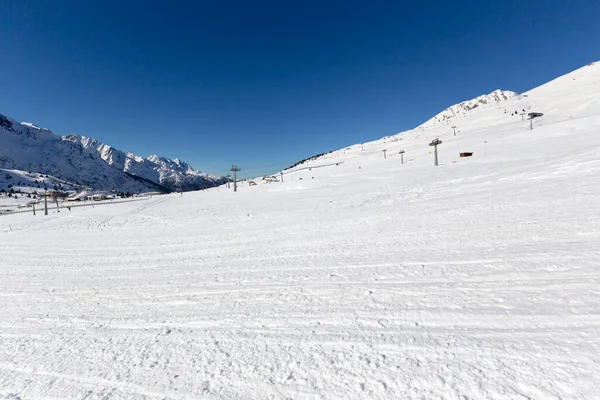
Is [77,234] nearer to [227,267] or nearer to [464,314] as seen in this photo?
[227,267]

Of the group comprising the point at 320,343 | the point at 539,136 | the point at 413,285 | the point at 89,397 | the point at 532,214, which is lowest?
the point at 89,397

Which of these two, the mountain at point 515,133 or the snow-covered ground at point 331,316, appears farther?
the mountain at point 515,133

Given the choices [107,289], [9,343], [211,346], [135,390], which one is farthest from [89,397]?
[107,289]

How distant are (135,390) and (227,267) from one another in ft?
12.6

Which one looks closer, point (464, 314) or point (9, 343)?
point (464, 314)

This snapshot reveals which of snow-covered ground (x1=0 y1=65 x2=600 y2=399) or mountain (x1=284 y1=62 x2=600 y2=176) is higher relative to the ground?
mountain (x1=284 y1=62 x2=600 y2=176)

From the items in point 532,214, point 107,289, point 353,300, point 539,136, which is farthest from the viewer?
point 539,136

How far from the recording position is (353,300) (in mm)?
4512

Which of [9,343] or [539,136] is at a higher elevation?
[539,136]

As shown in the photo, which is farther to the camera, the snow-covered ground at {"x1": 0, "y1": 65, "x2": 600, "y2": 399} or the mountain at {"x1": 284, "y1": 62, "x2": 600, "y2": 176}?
the mountain at {"x1": 284, "y1": 62, "x2": 600, "y2": 176}

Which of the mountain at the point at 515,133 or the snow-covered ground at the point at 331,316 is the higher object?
the mountain at the point at 515,133

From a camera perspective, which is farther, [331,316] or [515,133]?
[515,133]

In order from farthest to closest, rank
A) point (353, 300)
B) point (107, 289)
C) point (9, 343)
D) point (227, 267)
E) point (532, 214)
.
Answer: point (532, 214) → point (227, 267) → point (107, 289) → point (353, 300) → point (9, 343)

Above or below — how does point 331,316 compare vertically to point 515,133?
below
